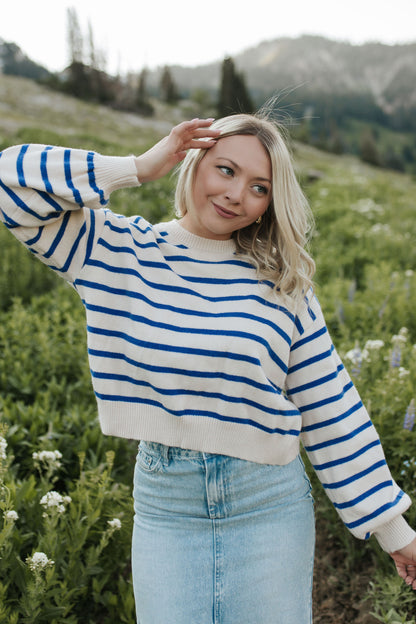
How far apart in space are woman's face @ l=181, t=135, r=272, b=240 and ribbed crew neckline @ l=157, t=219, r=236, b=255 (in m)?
0.04

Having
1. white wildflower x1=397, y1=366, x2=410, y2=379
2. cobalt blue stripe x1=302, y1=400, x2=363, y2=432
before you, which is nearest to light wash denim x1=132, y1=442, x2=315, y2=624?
cobalt blue stripe x1=302, y1=400, x2=363, y2=432

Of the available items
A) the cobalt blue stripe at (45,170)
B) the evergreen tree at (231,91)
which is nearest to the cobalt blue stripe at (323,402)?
the cobalt blue stripe at (45,170)

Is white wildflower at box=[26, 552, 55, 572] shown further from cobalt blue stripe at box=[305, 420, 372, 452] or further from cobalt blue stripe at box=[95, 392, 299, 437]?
cobalt blue stripe at box=[305, 420, 372, 452]

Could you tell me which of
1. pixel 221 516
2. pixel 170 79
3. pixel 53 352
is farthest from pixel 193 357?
pixel 170 79

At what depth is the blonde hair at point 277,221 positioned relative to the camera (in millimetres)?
1899

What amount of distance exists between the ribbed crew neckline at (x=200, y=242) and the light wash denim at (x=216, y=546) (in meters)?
0.73

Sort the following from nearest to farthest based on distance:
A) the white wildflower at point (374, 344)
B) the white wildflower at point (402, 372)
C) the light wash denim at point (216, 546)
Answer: the light wash denim at point (216, 546), the white wildflower at point (402, 372), the white wildflower at point (374, 344)

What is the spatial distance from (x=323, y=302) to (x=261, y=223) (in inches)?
122

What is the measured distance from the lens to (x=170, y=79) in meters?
60.8

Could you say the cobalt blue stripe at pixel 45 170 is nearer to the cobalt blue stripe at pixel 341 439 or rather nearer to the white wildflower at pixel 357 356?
the cobalt blue stripe at pixel 341 439

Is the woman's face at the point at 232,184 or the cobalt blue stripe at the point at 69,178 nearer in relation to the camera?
the cobalt blue stripe at the point at 69,178

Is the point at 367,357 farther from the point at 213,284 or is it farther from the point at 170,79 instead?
the point at 170,79

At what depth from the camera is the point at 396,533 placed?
1.81 m

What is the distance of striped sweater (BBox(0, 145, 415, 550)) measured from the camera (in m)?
1.69
